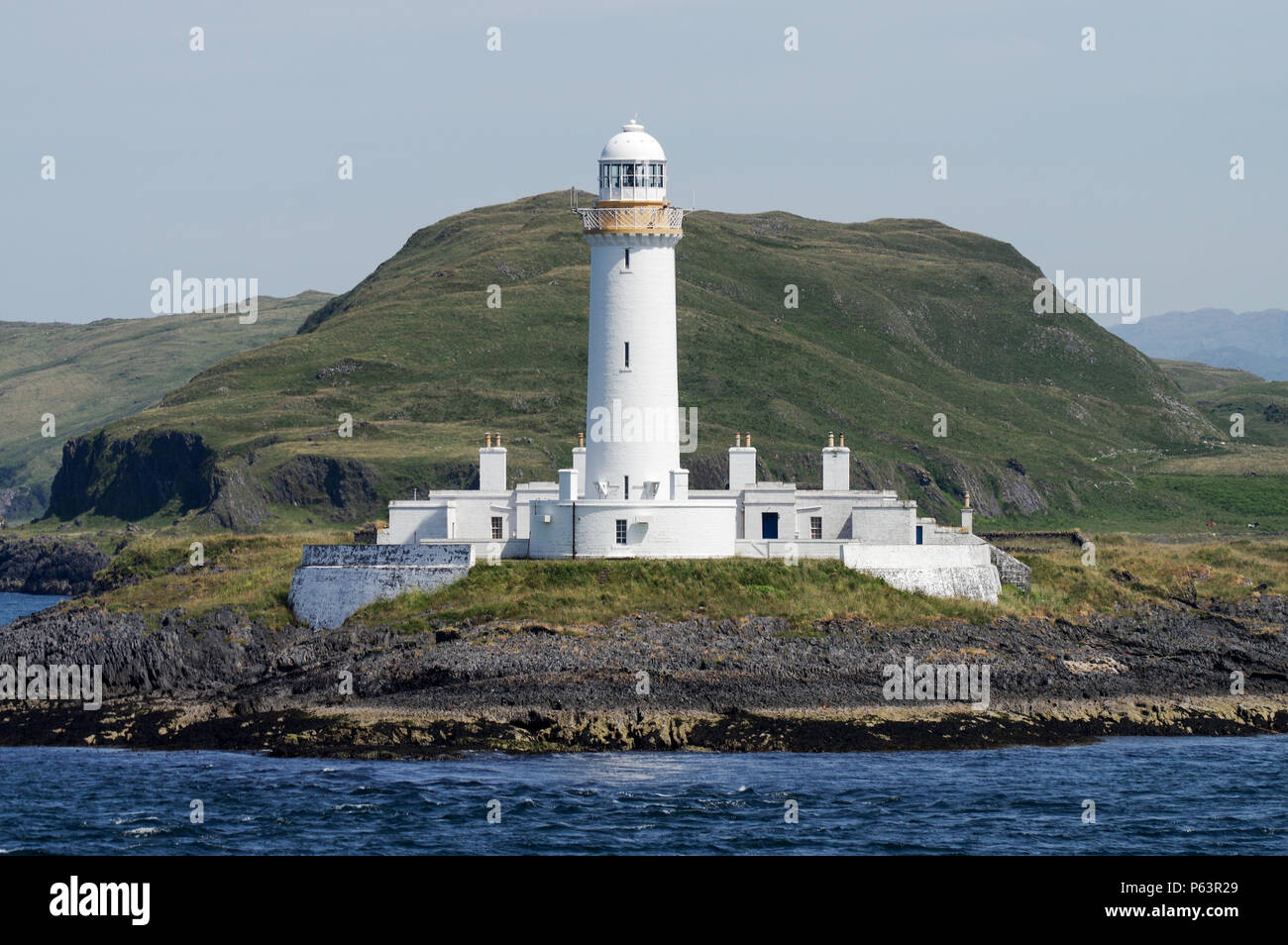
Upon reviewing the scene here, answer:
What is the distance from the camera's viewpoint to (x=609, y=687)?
42.8 meters

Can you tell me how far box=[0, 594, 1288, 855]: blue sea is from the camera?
31.9m

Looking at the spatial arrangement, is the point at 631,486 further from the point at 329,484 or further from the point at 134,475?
the point at 134,475

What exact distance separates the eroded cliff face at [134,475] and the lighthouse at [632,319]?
75.0 meters

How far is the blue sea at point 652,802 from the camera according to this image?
31.9m

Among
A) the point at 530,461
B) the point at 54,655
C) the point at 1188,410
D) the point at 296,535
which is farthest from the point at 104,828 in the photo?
the point at 1188,410

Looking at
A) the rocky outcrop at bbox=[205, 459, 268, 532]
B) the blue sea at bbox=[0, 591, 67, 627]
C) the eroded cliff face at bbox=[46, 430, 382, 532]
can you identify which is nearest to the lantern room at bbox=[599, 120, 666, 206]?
the blue sea at bbox=[0, 591, 67, 627]

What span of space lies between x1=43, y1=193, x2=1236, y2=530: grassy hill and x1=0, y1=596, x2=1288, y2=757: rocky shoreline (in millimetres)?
62231

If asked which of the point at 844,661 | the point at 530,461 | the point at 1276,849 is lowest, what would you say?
the point at 1276,849

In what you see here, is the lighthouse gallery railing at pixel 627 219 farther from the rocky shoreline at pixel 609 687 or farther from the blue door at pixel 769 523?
the rocky shoreline at pixel 609 687

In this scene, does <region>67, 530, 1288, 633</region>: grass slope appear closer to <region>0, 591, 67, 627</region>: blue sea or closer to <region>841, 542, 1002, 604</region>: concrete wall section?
<region>841, 542, 1002, 604</region>: concrete wall section

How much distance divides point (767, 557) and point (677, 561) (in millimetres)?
3604

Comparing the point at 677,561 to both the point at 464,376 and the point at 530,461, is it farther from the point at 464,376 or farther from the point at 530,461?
the point at 464,376

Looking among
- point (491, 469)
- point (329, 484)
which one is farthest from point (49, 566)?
point (491, 469)

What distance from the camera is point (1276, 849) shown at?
32.7 m
